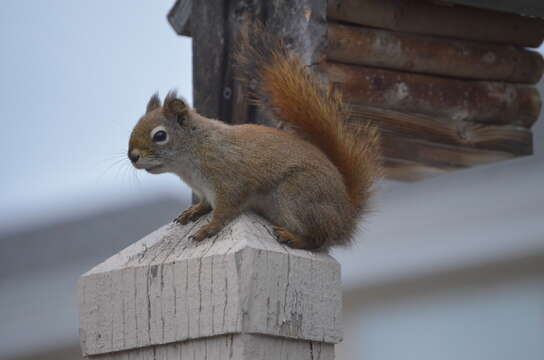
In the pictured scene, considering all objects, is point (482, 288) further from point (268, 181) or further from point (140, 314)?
point (140, 314)

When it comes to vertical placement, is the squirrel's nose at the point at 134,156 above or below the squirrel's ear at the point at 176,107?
below

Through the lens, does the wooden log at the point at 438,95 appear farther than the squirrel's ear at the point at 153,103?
Yes

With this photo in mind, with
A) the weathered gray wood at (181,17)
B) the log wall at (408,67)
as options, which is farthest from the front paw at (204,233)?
the weathered gray wood at (181,17)

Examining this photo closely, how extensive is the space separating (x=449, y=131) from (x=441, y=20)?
0.38 meters

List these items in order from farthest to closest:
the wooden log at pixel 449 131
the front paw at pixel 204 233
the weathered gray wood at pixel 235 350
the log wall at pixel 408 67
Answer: the wooden log at pixel 449 131
the log wall at pixel 408 67
the front paw at pixel 204 233
the weathered gray wood at pixel 235 350

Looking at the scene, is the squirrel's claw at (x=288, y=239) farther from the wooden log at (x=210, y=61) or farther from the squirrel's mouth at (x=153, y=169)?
the wooden log at (x=210, y=61)

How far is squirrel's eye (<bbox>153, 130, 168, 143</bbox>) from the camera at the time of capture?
2016mm

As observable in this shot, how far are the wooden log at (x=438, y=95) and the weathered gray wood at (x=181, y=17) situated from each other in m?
0.77

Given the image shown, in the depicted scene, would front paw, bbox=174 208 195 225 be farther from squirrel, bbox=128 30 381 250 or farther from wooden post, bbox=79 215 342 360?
wooden post, bbox=79 215 342 360

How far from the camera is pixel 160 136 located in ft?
6.66

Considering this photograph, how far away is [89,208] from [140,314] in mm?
7071

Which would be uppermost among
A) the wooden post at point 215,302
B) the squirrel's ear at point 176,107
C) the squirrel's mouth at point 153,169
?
the squirrel's ear at point 176,107

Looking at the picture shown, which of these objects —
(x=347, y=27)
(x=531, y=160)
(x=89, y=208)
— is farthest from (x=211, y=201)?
(x=89, y=208)

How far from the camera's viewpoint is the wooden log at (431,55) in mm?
2713
